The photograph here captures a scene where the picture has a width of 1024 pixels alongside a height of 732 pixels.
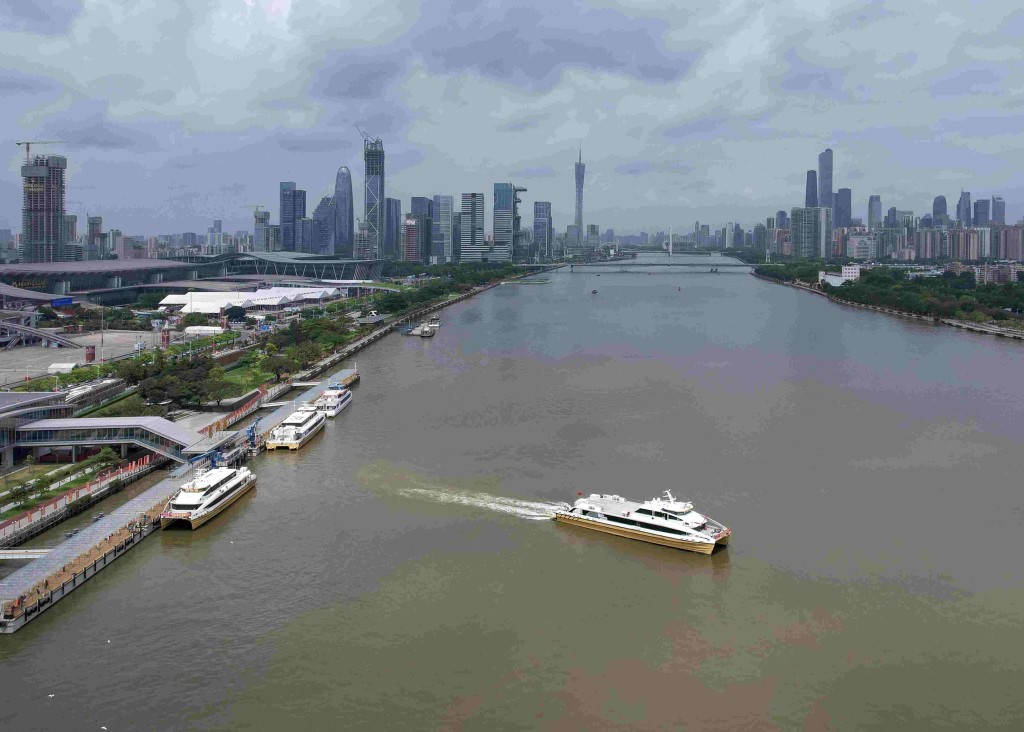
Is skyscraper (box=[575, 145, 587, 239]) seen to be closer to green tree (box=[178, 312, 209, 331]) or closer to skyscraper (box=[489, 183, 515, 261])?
skyscraper (box=[489, 183, 515, 261])

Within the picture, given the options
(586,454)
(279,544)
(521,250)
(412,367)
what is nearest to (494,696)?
(279,544)

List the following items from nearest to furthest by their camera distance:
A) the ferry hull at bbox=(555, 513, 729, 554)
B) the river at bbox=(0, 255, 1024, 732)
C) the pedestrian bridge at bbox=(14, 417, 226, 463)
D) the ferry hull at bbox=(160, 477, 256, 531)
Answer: the river at bbox=(0, 255, 1024, 732)
the ferry hull at bbox=(555, 513, 729, 554)
the ferry hull at bbox=(160, 477, 256, 531)
the pedestrian bridge at bbox=(14, 417, 226, 463)

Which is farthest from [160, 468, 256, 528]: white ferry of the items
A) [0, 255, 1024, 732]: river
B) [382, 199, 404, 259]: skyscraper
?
[382, 199, 404, 259]: skyscraper

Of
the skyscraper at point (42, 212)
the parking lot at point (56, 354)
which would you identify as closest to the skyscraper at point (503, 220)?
the skyscraper at point (42, 212)

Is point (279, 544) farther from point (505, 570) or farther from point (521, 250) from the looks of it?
point (521, 250)

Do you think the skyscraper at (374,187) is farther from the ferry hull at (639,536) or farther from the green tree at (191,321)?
the ferry hull at (639,536)

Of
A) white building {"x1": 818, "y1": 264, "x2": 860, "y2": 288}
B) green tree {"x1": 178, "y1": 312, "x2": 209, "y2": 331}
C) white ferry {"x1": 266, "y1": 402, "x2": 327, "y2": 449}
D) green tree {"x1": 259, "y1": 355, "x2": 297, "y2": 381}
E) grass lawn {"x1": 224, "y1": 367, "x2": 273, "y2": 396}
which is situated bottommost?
white ferry {"x1": 266, "y1": 402, "x2": 327, "y2": 449}

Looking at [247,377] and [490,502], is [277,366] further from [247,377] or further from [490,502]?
[490,502]
